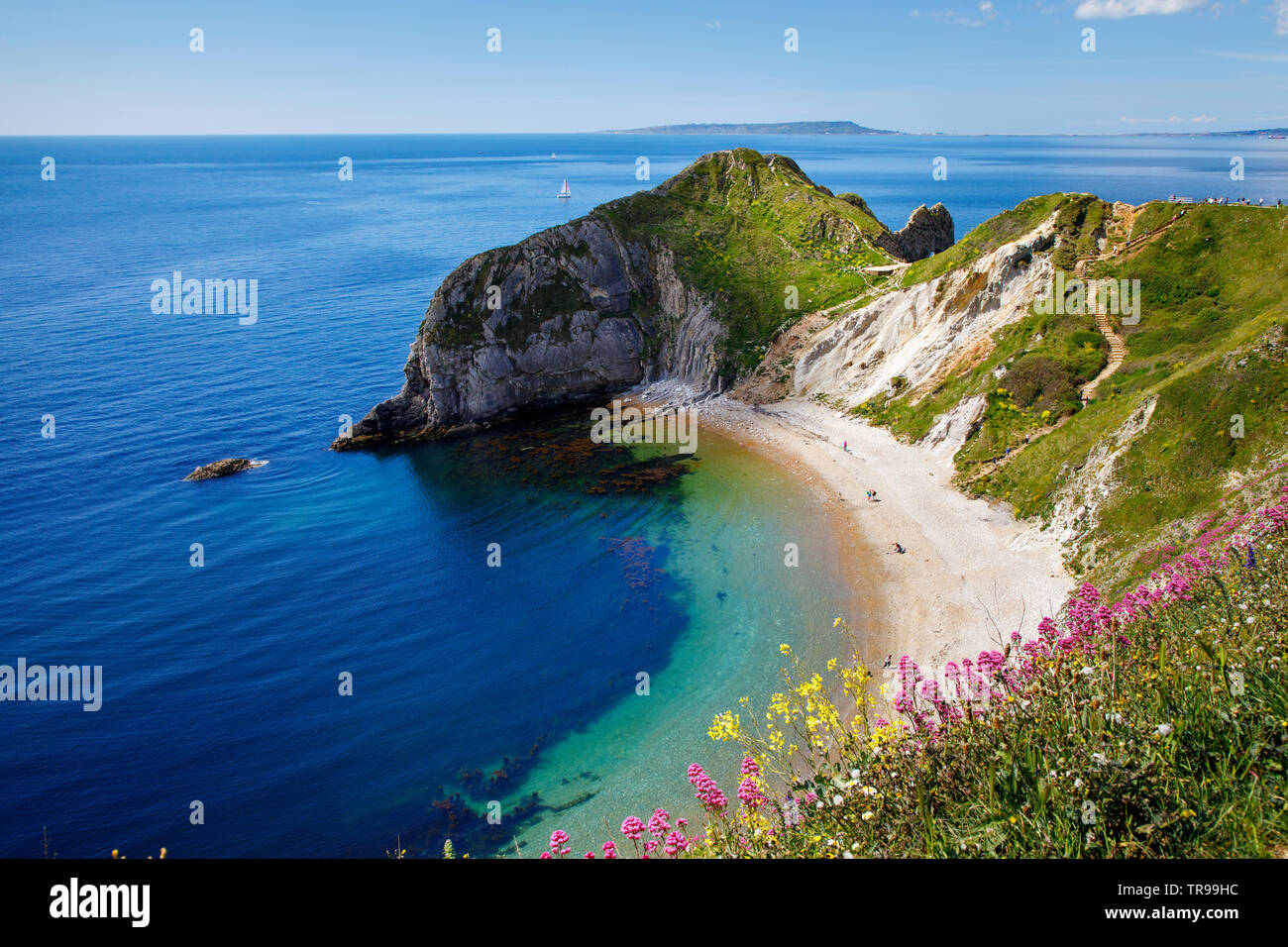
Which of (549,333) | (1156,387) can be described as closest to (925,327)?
(1156,387)

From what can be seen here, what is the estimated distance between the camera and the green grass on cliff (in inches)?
2837

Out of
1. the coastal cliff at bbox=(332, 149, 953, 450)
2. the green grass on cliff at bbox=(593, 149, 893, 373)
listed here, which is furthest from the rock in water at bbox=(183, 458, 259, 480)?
the green grass on cliff at bbox=(593, 149, 893, 373)

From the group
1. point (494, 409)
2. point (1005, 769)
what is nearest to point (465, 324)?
point (494, 409)

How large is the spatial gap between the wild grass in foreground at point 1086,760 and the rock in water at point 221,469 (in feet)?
186

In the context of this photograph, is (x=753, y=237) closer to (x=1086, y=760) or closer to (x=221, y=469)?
(x=221, y=469)

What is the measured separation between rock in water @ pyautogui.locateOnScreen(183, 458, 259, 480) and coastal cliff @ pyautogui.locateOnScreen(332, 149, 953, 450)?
25.4ft

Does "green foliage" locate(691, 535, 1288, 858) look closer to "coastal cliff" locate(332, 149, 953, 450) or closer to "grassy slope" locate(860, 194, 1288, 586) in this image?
"grassy slope" locate(860, 194, 1288, 586)

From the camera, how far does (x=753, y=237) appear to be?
81.0m

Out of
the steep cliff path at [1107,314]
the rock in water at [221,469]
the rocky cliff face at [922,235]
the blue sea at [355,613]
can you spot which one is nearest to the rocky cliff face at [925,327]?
the steep cliff path at [1107,314]

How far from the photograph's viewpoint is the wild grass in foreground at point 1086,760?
8070mm

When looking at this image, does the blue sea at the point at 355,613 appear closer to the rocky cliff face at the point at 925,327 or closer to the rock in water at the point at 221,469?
the rock in water at the point at 221,469

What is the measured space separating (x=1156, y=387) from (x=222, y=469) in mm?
64571
